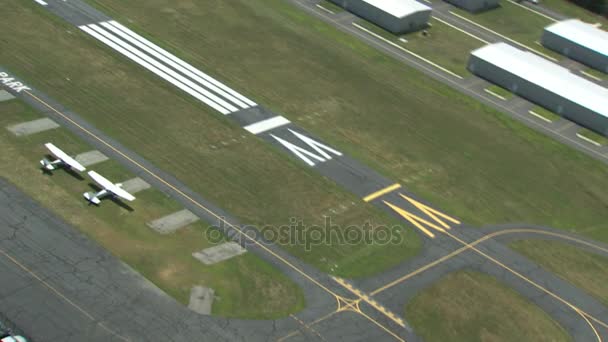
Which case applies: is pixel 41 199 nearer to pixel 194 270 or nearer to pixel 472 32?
pixel 194 270

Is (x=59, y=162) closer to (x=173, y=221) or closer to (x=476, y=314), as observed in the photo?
(x=173, y=221)

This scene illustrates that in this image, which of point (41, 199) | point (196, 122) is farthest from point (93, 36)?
point (41, 199)

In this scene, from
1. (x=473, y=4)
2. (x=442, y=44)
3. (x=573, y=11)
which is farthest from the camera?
(x=573, y=11)

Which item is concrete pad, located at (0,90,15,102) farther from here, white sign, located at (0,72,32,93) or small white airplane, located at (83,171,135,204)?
small white airplane, located at (83,171,135,204)

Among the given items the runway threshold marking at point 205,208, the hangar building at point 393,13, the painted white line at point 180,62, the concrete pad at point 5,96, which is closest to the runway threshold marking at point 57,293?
the runway threshold marking at point 205,208

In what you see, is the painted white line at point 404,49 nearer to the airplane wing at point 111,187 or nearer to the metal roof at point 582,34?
the metal roof at point 582,34

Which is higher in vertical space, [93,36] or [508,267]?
[93,36]

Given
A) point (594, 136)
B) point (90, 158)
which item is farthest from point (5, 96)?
point (594, 136)
